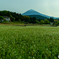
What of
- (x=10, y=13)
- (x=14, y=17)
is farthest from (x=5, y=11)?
(x=14, y=17)

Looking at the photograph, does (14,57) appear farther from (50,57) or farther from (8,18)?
(8,18)

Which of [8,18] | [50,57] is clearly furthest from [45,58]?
[8,18]

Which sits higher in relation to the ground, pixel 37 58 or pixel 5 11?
pixel 5 11

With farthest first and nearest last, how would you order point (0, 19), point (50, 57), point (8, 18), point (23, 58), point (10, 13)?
1. point (10, 13)
2. point (8, 18)
3. point (0, 19)
4. point (50, 57)
5. point (23, 58)

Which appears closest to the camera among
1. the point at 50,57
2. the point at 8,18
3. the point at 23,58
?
the point at 23,58

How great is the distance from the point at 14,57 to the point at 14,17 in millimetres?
57377

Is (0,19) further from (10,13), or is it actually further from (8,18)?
(10,13)

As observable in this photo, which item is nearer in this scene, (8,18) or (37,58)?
(37,58)

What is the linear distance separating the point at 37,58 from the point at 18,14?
61.0 m

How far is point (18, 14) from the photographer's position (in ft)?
203

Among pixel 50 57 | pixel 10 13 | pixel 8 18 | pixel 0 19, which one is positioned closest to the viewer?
pixel 50 57

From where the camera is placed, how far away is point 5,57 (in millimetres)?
2549

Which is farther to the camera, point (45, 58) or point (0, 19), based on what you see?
point (0, 19)

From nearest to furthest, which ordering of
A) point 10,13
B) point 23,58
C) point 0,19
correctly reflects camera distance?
point 23,58, point 0,19, point 10,13
